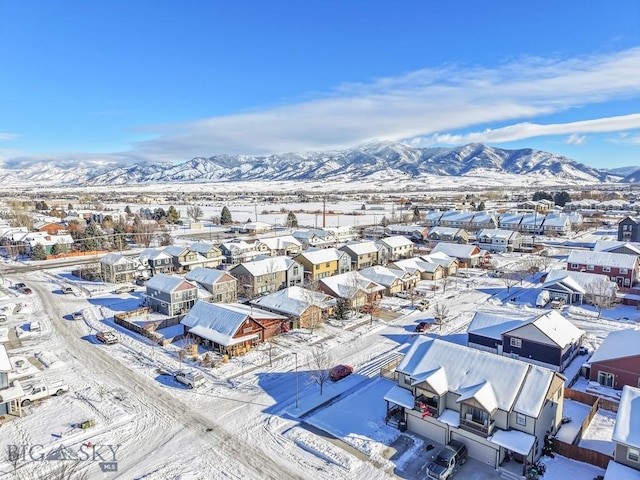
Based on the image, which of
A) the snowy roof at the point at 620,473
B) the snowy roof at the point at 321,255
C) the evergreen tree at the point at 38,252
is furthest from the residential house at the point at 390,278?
the evergreen tree at the point at 38,252

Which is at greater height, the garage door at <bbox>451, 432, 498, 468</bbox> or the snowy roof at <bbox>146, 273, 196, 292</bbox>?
the snowy roof at <bbox>146, 273, 196, 292</bbox>

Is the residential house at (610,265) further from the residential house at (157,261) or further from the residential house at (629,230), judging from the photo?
the residential house at (157,261)

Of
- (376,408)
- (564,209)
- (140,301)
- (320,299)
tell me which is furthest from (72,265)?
(564,209)

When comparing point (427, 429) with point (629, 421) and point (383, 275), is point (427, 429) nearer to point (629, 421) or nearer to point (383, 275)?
point (629, 421)

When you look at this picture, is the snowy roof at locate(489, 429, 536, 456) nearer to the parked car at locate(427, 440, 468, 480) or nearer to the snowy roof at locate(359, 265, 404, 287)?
the parked car at locate(427, 440, 468, 480)

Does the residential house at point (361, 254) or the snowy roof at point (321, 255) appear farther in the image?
the residential house at point (361, 254)

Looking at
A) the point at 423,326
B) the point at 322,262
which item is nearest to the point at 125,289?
the point at 322,262

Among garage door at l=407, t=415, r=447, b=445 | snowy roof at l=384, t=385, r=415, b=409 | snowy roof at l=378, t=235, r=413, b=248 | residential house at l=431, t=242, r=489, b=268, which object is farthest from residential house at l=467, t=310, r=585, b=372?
snowy roof at l=378, t=235, r=413, b=248
